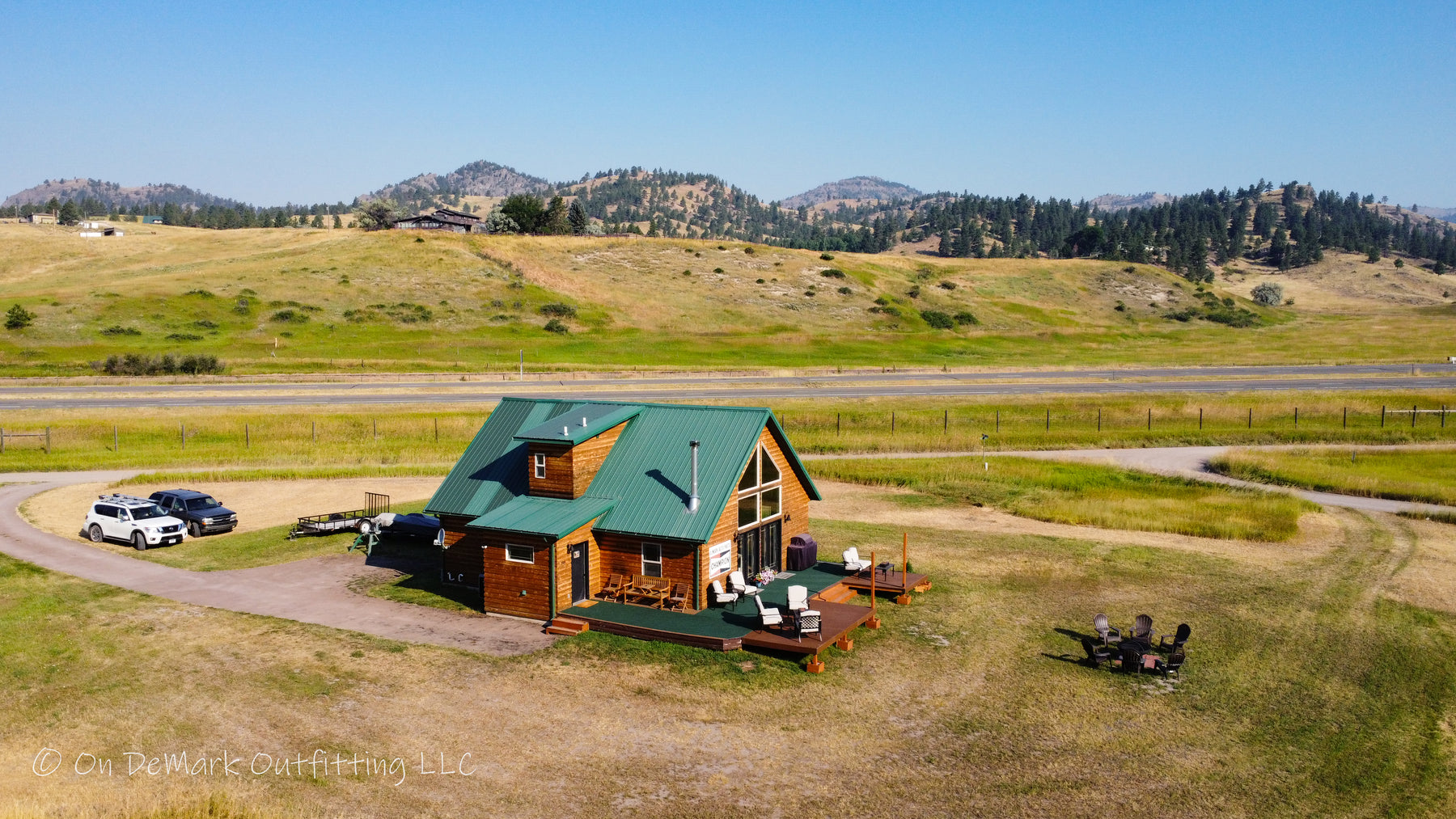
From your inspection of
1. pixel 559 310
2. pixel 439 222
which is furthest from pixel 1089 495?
pixel 439 222

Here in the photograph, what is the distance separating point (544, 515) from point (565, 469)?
1.71m

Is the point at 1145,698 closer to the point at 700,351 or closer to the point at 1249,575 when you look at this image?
the point at 1249,575

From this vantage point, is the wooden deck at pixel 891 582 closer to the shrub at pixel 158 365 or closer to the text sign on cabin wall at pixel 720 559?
the text sign on cabin wall at pixel 720 559

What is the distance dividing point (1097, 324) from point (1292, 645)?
13478 cm

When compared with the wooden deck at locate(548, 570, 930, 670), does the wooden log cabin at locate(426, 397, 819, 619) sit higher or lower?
higher

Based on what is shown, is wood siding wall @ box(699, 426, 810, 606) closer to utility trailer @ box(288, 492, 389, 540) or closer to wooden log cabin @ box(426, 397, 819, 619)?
wooden log cabin @ box(426, 397, 819, 619)

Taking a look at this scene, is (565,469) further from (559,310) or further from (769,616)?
(559,310)

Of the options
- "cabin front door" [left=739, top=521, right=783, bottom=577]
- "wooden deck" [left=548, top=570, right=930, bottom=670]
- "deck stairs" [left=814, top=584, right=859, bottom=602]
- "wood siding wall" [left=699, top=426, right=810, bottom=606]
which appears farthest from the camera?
"cabin front door" [left=739, top=521, right=783, bottom=577]

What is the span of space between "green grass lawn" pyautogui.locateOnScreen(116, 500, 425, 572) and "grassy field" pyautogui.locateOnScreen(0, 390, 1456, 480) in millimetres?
13278

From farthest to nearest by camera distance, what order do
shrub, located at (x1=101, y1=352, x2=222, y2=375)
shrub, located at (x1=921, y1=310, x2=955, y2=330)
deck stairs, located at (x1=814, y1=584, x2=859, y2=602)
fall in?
shrub, located at (x1=921, y1=310, x2=955, y2=330) < shrub, located at (x1=101, y1=352, x2=222, y2=375) < deck stairs, located at (x1=814, y1=584, x2=859, y2=602)

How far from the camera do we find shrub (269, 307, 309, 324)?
108875 mm

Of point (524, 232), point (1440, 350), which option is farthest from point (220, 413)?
point (1440, 350)

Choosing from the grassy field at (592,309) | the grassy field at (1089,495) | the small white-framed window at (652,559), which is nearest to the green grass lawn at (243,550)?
the small white-framed window at (652,559)

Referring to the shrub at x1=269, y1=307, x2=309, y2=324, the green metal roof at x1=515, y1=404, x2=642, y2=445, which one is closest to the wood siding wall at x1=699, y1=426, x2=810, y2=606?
the green metal roof at x1=515, y1=404, x2=642, y2=445
